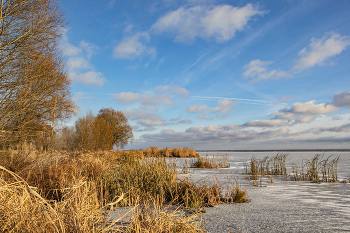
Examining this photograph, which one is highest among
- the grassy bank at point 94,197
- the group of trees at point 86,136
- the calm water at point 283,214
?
the group of trees at point 86,136

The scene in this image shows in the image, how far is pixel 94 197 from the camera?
2.59m

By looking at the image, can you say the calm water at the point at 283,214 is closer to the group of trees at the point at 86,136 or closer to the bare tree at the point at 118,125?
the group of trees at the point at 86,136

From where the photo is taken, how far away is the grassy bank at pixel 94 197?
1.55 m

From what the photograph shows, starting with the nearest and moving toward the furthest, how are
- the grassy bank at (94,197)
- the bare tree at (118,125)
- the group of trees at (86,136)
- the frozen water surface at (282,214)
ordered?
the grassy bank at (94,197) → the frozen water surface at (282,214) → the group of trees at (86,136) → the bare tree at (118,125)

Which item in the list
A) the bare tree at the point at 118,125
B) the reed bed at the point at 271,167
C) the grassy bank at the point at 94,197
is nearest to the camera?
the grassy bank at the point at 94,197

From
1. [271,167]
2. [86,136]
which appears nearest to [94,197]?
[271,167]

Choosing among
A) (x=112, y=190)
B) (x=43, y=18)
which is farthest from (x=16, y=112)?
(x=112, y=190)

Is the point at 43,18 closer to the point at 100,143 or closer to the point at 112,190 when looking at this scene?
the point at 112,190

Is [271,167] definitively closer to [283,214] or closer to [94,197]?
[283,214]

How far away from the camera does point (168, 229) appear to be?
1741 mm

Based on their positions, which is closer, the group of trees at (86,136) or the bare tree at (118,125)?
the group of trees at (86,136)

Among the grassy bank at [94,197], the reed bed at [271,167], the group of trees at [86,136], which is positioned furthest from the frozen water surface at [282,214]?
the group of trees at [86,136]

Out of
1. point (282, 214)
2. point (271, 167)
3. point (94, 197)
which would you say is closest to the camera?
point (94, 197)

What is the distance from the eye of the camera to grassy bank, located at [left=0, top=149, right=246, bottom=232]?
155cm
